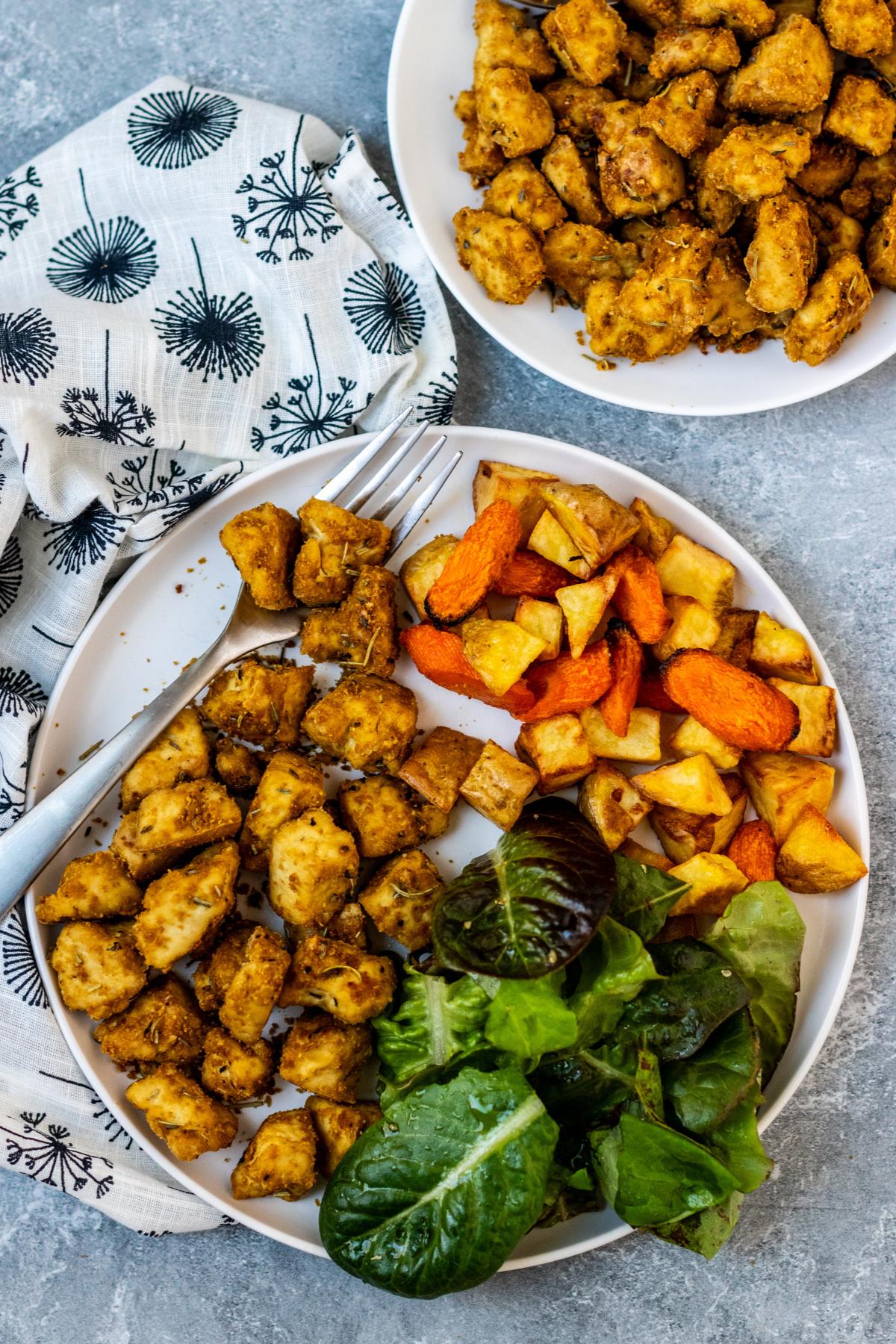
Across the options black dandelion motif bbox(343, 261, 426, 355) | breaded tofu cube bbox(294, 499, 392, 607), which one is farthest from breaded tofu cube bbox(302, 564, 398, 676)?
black dandelion motif bbox(343, 261, 426, 355)

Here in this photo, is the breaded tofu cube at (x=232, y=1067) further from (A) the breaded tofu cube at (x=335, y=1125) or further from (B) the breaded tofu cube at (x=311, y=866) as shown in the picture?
(B) the breaded tofu cube at (x=311, y=866)

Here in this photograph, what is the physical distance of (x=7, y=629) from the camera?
2791 mm

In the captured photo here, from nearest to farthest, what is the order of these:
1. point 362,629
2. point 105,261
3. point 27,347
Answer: point 362,629 → point 27,347 → point 105,261

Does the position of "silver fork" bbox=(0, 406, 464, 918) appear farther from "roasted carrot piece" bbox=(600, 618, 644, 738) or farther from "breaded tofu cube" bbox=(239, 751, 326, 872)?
"roasted carrot piece" bbox=(600, 618, 644, 738)

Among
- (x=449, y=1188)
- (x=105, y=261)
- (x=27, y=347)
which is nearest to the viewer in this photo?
(x=449, y=1188)

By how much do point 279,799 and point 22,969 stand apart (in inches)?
33.7

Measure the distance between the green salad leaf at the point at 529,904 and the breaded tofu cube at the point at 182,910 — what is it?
20.6 inches

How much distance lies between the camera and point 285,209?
2801 millimetres

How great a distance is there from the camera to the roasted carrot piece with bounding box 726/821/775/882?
267 cm

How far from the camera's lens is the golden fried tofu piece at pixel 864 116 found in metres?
2.54

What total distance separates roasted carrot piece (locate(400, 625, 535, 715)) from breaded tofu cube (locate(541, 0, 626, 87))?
4.73 feet

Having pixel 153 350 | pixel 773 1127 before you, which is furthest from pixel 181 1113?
pixel 153 350

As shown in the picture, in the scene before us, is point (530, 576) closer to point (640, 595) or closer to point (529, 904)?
point (640, 595)

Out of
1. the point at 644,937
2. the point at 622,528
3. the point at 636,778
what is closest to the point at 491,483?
the point at 622,528
